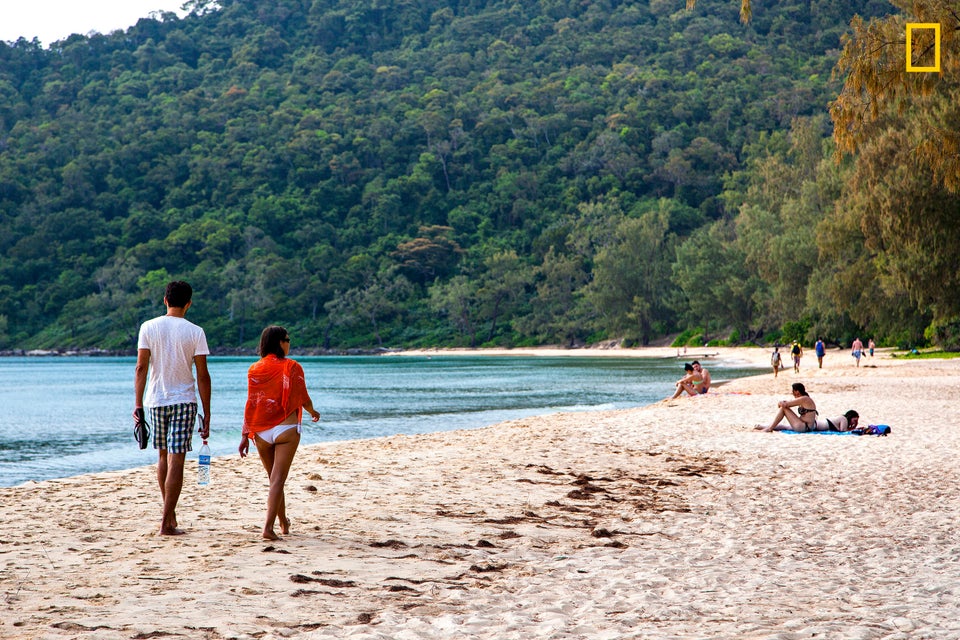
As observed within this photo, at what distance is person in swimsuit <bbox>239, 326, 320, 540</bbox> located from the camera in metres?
6.41

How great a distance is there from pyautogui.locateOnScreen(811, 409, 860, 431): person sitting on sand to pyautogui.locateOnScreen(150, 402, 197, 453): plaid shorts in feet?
36.4

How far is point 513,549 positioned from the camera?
259 inches

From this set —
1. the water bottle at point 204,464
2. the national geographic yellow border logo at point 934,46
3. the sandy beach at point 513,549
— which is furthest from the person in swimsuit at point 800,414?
the water bottle at point 204,464

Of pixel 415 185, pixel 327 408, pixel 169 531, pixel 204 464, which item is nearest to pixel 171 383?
pixel 204 464

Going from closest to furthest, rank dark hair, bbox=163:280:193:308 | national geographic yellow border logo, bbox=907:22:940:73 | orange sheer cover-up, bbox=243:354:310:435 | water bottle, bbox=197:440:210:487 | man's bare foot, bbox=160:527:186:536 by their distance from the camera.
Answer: orange sheer cover-up, bbox=243:354:310:435, dark hair, bbox=163:280:193:308, man's bare foot, bbox=160:527:186:536, water bottle, bbox=197:440:210:487, national geographic yellow border logo, bbox=907:22:940:73

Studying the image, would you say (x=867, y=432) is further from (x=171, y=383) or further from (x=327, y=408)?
(x=327, y=408)

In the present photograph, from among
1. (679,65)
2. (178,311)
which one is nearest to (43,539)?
(178,311)

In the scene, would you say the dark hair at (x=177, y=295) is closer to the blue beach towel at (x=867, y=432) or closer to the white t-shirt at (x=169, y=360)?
the white t-shirt at (x=169, y=360)

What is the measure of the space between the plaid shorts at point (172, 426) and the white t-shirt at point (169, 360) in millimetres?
47

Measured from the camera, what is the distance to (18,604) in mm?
4852

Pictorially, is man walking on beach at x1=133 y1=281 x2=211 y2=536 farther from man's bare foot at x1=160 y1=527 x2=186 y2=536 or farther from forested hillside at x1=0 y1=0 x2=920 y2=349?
forested hillside at x1=0 y1=0 x2=920 y2=349

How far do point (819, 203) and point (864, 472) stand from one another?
173ft

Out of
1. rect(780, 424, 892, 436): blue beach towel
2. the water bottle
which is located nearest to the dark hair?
the water bottle

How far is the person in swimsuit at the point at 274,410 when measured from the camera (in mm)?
6410
